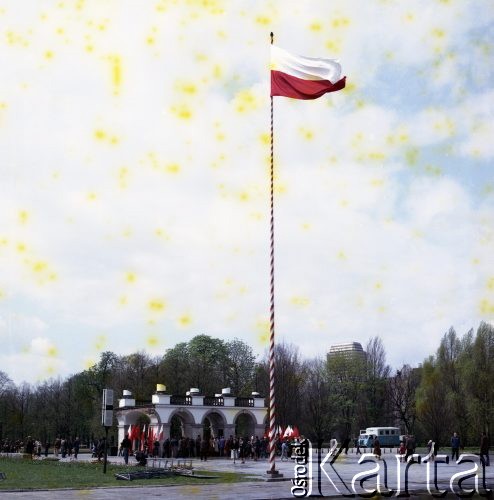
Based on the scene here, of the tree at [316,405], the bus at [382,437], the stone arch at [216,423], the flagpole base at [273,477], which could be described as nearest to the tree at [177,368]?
the tree at [316,405]

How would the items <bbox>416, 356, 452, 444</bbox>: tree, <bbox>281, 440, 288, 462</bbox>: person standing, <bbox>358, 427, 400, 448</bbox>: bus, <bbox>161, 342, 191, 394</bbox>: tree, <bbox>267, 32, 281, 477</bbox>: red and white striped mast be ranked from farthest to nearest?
<bbox>161, 342, 191, 394</bbox>: tree → <bbox>358, 427, 400, 448</bbox>: bus → <bbox>416, 356, 452, 444</bbox>: tree → <bbox>281, 440, 288, 462</bbox>: person standing → <bbox>267, 32, 281, 477</bbox>: red and white striped mast

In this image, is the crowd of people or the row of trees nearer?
the crowd of people

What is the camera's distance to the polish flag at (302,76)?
96.7 ft

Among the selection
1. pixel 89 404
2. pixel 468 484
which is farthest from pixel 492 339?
pixel 89 404

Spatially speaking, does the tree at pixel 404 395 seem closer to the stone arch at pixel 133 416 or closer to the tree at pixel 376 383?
the tree at pixel 376 383

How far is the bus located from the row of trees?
328cm

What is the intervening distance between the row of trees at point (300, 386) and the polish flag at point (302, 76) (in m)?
50.1

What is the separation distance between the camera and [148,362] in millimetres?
104688

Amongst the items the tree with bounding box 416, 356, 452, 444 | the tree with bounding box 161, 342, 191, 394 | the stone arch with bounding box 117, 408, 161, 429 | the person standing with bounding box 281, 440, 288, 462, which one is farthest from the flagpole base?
the tree with bounding box 161, 342, 191, 394

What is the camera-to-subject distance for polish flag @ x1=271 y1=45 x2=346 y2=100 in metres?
29.5

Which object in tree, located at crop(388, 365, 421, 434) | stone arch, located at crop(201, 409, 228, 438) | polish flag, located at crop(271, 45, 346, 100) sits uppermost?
polish flag, located at crop(271, 45, 346, 100)

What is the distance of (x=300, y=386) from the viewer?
95625mm

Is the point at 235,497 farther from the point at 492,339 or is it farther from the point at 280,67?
the point at 492,339

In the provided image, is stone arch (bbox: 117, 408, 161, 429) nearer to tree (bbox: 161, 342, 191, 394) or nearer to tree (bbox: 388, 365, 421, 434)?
tree (bbox: 161, 342, 191, 394)
